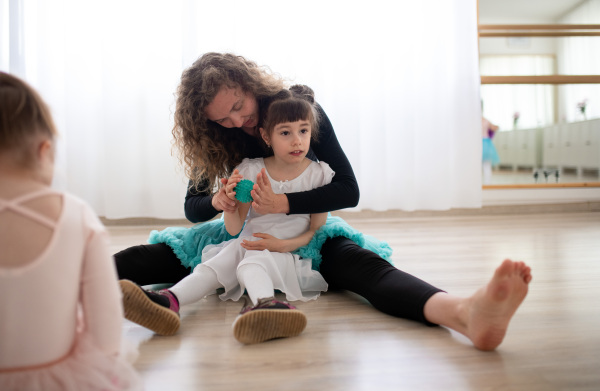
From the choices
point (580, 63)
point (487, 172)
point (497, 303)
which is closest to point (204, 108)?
point (497, 303)

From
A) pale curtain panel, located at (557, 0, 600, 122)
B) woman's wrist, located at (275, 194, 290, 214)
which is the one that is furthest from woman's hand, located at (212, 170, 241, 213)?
pale curtain panel, located at (557, 0, 600, 122)

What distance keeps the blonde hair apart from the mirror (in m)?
3.01

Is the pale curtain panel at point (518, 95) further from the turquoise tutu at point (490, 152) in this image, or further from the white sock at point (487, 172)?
the white sock at point (487, 172)

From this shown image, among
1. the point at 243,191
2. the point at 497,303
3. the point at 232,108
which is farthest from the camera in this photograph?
the point at 232,108

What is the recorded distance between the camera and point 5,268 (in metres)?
0.59

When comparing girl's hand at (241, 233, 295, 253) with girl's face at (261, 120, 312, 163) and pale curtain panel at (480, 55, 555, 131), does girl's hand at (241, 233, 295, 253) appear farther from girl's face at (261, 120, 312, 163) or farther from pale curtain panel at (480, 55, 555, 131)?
pale curtain panel at (480, 55, 555, 131)

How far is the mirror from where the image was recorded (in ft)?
10.8

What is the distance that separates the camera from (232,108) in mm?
1384

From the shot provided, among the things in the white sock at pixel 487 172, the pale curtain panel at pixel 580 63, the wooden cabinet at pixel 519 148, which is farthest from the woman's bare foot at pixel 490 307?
the pale curtain panel at pixel 580 63

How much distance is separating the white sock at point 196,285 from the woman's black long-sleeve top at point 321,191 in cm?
20

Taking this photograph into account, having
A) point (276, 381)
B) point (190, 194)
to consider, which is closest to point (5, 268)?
point (276, 381)

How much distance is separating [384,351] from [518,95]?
113 inches

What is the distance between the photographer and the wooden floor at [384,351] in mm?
795

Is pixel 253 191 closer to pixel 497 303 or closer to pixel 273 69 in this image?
pixel 497 303
